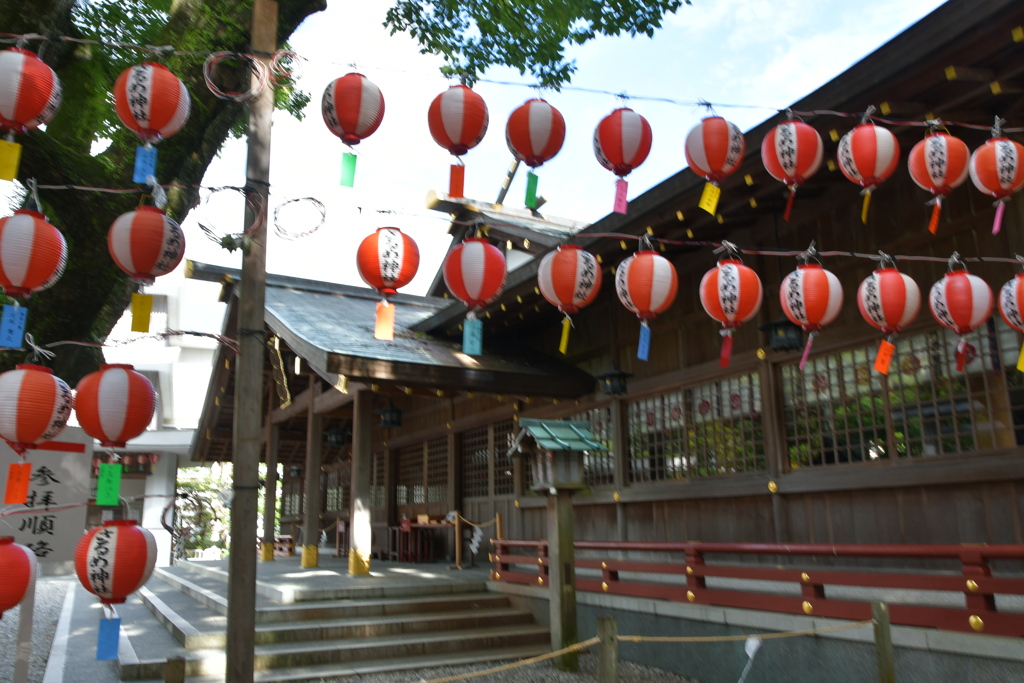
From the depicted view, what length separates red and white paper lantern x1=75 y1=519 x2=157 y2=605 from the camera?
5207 mm

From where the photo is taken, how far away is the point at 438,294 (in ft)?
64.6

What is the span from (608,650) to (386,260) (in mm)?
3835

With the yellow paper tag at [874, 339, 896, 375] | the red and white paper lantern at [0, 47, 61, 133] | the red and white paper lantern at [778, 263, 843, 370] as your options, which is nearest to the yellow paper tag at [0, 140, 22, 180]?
the red and white paper lantern at [0, 47, 61, 133]

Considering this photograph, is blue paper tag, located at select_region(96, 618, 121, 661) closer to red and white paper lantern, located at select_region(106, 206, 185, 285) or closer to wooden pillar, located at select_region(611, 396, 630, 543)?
red and white paper lantern, located at select_region(106, 206, 185, 285)

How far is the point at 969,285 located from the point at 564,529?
462 centimetres

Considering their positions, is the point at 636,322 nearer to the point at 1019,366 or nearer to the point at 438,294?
the point at 1019,366

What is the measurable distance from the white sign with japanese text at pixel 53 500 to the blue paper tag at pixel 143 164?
2.35 m

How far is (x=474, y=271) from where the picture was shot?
713 cm

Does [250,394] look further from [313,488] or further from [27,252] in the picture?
[313,488]

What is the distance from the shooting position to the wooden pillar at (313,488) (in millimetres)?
12922

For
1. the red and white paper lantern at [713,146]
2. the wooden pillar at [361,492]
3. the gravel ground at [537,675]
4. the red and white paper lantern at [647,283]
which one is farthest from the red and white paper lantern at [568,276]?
the wooden pillar at [361,492]

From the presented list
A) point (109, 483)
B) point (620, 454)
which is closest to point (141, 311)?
point (109, 483)

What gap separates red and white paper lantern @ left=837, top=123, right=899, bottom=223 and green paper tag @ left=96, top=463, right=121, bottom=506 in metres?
6.20

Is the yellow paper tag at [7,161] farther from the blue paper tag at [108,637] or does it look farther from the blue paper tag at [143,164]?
the blue paper tag at [108,637]
